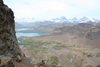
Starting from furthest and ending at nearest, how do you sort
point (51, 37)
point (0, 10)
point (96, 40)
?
point (51, 37) → point (96, 40) → point (0, 10)

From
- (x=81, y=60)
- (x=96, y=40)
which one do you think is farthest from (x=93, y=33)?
(x=81, y=60)

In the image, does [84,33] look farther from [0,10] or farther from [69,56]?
[0,10]

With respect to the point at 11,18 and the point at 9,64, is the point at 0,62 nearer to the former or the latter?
the point at 9,64

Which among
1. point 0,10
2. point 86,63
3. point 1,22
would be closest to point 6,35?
point 1,22

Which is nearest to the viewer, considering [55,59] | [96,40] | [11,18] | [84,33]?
[11,18]

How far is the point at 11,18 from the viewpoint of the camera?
21.6 m

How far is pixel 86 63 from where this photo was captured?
5759 centimetres

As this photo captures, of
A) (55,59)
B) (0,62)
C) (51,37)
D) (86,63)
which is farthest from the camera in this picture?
(51,37)

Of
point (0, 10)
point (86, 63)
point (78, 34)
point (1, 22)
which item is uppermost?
point (0, 10)

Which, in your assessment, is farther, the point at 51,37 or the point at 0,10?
the point at 51,37

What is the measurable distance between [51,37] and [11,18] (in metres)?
158

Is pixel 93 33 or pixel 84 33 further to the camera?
pixel 84 33

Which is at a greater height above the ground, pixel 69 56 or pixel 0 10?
pixel 0 10

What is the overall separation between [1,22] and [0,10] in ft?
7.11
